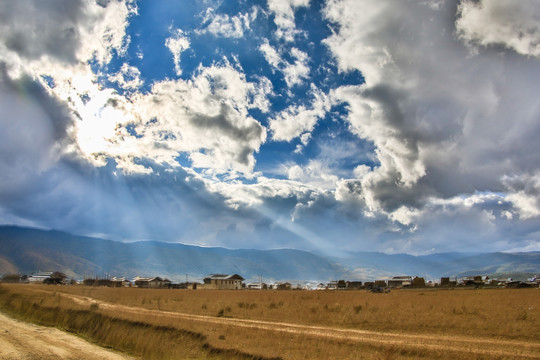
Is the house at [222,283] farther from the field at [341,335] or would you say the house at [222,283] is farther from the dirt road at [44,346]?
the dirt road at [44,346]

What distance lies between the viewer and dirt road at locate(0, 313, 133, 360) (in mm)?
15603

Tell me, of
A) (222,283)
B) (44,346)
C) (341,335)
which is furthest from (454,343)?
(222,283)

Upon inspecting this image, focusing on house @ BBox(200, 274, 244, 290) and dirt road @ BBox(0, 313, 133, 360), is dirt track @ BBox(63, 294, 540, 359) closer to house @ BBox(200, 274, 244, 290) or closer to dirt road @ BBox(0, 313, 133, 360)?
dirt road @ BBox(0, 313, 133, 360)

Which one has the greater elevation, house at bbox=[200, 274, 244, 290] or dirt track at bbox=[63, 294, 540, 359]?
house at bbox=[200, 274, 244, 290]

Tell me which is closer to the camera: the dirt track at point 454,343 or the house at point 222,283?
the dirt track at point 454,343

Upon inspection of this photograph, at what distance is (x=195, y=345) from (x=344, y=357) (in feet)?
27.0

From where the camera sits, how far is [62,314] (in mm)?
29750

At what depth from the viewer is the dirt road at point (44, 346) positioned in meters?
15.6

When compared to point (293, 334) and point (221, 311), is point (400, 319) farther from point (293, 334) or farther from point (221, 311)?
point (221, 311)

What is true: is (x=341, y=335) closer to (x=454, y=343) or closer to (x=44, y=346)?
(x=454, y=343)

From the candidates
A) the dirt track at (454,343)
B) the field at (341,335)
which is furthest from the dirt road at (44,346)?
the dirt track at (454,343)

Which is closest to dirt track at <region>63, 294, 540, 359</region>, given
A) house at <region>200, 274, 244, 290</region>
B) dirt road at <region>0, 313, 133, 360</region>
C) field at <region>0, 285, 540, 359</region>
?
field at <region>0, 285, 540, 359</region>

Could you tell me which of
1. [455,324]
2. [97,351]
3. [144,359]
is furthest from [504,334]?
[97,351]

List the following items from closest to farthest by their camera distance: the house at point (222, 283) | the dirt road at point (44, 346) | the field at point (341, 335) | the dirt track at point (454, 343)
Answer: the dirt road at point (44, 346)
the dirt track at point (454, 343)
the field at point (341, 335)
the house at point (222, 283)
